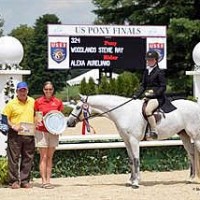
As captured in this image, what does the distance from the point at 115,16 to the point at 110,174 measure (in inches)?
1029

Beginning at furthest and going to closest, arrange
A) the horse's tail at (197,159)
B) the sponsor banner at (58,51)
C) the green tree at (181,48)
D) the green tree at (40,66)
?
1. the green tree at (40,66)
2. the green tree at (181,48)
3. the sponsor banner at (58,51)
4. the horse's tail at (197,159)

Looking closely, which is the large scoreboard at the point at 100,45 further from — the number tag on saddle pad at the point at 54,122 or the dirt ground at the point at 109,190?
the number tag on saddle pad at the point at 54,122

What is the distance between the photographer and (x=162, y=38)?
2452 cm

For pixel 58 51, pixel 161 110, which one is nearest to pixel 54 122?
pixel 161 110

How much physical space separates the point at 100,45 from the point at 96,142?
10008 millimetres

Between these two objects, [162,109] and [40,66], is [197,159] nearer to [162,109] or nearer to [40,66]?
[162,109]

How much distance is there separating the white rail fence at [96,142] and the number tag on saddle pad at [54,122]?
6.08 ft

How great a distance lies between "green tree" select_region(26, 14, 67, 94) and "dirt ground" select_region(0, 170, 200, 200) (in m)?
54.6

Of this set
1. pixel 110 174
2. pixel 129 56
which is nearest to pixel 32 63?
pixel 129 56

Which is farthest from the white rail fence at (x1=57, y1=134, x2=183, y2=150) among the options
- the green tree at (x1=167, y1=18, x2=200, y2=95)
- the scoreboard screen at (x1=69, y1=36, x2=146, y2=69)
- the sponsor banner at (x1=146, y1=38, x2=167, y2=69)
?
the green tree at (x1=167, y1=18, x2=200, y2=95)

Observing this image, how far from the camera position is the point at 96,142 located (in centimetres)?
1407

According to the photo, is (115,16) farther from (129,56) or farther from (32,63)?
(32,63)

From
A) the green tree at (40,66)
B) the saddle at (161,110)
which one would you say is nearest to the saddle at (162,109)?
the saddle at (161,110)

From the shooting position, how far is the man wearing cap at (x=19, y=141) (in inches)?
453
